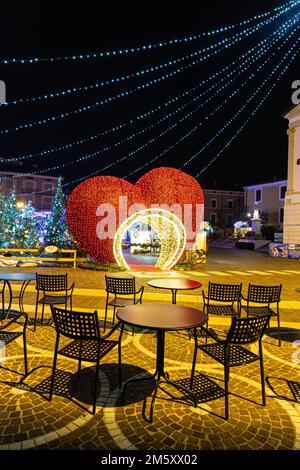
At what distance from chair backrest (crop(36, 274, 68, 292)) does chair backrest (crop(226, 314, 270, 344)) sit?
381 cm

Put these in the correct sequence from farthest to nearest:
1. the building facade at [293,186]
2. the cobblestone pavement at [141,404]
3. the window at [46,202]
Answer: the window at [46,202] → the building facade at [293,186] → the cobblestone pavement at [141,404]

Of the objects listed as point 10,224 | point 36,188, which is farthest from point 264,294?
point 36,188

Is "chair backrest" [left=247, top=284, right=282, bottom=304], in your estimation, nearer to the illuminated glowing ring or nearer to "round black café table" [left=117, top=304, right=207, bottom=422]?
"round black café table" [left=117, top=304, right=207, bottom=422]

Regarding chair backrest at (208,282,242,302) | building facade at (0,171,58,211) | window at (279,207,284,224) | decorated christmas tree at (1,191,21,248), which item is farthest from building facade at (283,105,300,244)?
building facade at (0,171,58,211)

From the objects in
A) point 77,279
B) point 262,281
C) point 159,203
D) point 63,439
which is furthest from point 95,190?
point 63,439

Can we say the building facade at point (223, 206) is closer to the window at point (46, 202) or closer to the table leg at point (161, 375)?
the window at point (46, 202)

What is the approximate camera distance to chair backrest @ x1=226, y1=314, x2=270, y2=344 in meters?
3.59

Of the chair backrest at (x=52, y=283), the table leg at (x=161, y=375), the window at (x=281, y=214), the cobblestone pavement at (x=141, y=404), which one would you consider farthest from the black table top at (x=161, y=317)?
the window at (x=281, y=214)

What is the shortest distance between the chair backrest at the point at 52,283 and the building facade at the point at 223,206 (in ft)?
156

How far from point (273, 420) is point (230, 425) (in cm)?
49

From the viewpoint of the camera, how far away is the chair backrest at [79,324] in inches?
143

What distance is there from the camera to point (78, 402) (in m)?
3.64

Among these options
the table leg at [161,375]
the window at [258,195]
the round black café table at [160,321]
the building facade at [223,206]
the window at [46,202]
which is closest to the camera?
the round black café table at [160,321]

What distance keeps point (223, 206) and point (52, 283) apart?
1963 inches
